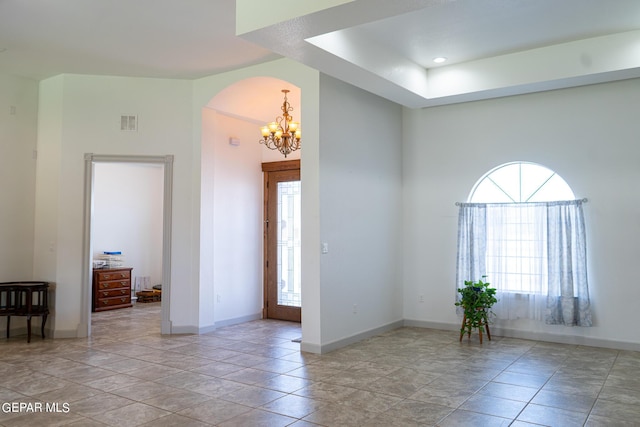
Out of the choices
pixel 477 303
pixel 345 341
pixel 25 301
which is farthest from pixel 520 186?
pixel 25 301

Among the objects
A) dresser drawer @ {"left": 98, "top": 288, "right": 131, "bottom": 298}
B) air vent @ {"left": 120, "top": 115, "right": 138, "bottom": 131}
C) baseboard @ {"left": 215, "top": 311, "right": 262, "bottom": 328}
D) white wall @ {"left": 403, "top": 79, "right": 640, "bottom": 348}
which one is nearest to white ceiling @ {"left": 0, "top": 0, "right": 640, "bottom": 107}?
white wall @ {"left": 403, "top": 79, "right": 640, "bottom": 348}

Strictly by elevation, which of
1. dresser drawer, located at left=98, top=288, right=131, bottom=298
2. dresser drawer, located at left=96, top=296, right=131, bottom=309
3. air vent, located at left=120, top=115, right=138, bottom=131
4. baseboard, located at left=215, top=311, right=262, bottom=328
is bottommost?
baseboard, located at left=215, top=311, right=262, bottom=328

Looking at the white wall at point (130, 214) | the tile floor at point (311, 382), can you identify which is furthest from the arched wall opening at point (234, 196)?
the white wall at point (130, 214)

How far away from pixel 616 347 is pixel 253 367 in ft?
13.3

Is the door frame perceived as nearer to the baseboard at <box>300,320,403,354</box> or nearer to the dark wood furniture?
the baseboard at <box>300,320,403,354</box>

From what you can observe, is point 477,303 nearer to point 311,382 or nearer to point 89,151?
point 311,382

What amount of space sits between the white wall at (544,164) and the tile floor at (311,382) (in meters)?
0.54

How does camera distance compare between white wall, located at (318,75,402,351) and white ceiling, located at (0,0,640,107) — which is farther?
white wall, located at (318,75,402,351)

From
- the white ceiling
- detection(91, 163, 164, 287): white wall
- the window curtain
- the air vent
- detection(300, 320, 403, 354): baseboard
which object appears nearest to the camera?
the white ceiling

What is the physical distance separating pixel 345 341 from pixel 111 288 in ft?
15.8

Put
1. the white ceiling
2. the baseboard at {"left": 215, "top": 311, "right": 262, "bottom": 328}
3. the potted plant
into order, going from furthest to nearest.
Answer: the baseboard at {"left": 215, "top": 311, "right": 262, "bottom": 328} < the potted plant < the white ceiling

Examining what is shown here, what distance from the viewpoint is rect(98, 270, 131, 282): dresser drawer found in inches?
330

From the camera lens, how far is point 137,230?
989cm

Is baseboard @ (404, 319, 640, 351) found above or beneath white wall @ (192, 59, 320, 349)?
beneath
